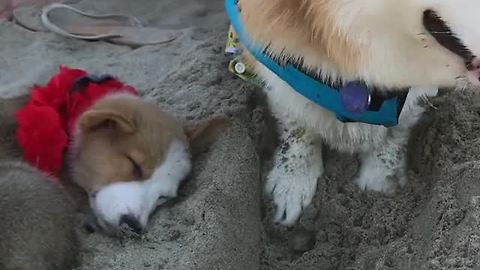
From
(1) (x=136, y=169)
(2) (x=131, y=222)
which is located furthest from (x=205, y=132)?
(2) (x=131, y=222)

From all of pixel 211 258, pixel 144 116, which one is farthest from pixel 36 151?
pixel 211 258

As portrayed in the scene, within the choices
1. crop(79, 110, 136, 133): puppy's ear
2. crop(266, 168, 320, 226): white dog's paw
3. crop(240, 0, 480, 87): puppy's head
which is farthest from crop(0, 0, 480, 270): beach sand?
crop(240, 0, 480, 87): puppy's head

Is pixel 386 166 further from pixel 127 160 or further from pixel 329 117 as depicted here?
pixel 127 160

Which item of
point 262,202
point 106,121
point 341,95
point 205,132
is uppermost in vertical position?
point 341,95

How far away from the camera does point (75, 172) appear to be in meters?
2.06

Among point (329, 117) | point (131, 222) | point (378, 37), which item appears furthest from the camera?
point (329, 117)

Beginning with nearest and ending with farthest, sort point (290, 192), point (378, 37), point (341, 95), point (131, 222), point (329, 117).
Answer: point (378, 37)
point (341, 95)
point (131, 222)
point (329, 117)
point (290, 192)

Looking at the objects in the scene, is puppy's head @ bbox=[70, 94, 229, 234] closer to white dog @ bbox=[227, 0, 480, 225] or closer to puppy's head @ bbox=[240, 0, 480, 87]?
white dog @ bbox=[227, 0, 480, 225]

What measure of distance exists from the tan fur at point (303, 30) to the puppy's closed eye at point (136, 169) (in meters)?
0.41

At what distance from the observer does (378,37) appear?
167cm

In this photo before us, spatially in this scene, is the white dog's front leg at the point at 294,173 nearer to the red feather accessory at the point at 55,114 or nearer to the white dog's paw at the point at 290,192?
the white dog's paw at the point at 290,192

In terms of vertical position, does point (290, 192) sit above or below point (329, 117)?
below

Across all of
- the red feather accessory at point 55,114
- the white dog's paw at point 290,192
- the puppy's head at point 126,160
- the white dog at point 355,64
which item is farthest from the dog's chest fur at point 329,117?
the red feather accessory at point 55,114

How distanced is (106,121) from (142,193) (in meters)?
0.18
